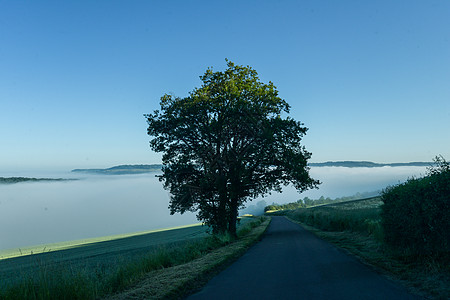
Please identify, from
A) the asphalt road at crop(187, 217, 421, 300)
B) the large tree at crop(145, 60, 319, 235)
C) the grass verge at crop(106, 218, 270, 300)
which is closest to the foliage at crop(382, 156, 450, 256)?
the asphalt road at crop(187, 217, 421, 300)

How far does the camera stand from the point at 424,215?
9398mm

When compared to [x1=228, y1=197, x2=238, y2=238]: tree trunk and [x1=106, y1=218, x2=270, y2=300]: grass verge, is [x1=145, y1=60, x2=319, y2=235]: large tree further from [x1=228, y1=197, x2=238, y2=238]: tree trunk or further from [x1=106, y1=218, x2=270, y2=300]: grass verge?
[x1=106, y1=218, x2=270, y2=300]: grass verge

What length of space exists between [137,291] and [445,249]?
9.06 metres

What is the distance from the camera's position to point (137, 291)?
A: 822cm

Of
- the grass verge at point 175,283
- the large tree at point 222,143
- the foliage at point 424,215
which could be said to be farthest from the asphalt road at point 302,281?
the large tree at point 222,143

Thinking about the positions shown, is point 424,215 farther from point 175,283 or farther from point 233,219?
point 233,219

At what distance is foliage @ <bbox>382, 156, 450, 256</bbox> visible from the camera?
874 cm

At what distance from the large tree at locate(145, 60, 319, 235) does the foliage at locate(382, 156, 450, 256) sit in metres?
13.0

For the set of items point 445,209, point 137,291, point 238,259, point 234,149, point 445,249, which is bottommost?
point 238,259

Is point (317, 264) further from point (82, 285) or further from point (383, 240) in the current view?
point (82, 285)

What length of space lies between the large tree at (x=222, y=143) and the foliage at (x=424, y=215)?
1296 cm

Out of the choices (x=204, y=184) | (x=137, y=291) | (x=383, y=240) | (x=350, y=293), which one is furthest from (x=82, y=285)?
(x=204, y=184)

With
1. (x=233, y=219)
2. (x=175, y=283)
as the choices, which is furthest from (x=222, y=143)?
(x=175, y=283)

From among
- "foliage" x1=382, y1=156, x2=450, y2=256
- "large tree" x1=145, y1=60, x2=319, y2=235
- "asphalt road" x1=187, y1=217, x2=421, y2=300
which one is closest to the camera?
"asphalt road" x1=187, y1=217, x2=421, y2=300
